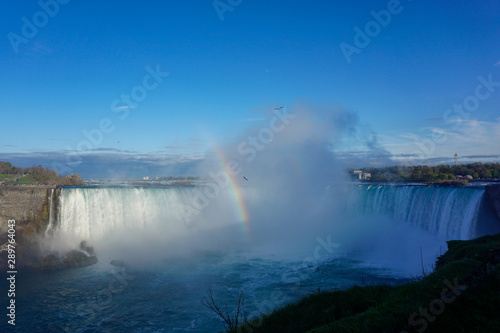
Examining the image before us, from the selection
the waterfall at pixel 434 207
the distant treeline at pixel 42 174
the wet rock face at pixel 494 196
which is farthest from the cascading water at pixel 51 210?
the wet rock face at pixel 494 196

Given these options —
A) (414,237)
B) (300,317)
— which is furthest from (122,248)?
(414,237)

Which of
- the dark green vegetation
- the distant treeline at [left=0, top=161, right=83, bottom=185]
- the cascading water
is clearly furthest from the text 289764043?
the distant treeline at [left=0, top=161, right=83, bottom=185]

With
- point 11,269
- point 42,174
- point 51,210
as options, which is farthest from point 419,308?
point 42,174

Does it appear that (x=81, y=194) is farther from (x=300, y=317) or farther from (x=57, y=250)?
(x=300, y=317)

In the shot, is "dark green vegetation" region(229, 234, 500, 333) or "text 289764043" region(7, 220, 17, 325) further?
"text 289764043" region(7, 220, 17, 325)

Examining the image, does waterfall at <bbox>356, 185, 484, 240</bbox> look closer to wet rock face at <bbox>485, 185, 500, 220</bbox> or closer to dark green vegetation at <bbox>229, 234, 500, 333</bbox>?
wet rock face at <bbox>485, 185, 500, 220</bbox>

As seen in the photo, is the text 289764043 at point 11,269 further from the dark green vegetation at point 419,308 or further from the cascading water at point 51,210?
the dark green vegetation at point 419,308

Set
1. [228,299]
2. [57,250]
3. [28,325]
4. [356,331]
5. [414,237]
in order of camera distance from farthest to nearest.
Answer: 1. [57,250]
2. [414,237]
3. [228,299]
4. [28,325]
5. [356,331]
